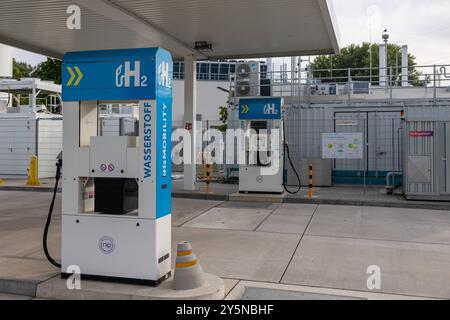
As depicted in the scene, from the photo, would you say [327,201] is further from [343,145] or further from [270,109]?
[270,109]

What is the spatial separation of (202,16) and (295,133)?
778cm

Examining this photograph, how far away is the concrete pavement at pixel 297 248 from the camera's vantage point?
574 centimetres

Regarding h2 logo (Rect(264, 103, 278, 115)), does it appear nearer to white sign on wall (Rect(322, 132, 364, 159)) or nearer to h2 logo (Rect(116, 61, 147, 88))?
white sign on wall (Rect(322, 132, 364, 159))

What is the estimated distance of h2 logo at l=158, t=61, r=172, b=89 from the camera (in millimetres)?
5383

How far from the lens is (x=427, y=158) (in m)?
13.1

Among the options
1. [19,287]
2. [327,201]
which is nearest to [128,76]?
[19,287]

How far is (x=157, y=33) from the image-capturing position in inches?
512

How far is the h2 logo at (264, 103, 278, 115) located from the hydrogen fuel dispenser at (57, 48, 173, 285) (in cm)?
860

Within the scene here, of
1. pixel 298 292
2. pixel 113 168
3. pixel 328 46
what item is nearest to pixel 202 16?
pixel 328 46

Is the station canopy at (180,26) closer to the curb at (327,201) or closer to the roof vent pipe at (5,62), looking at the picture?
the curb at (327,201)

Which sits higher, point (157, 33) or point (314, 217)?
point (157, 33)

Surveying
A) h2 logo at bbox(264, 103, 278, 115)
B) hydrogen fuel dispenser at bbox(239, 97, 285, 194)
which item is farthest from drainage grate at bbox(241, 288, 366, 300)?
h2 logo at bbox(264, 103, 278, 115)

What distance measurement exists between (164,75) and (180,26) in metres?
7.48
